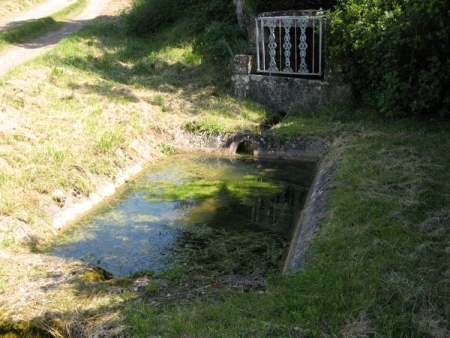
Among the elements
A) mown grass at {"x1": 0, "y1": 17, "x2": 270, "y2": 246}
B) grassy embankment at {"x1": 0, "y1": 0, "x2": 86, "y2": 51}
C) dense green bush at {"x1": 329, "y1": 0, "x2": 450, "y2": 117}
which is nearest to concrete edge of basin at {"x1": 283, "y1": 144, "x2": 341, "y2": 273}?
dense green bush at {"x1": 329, "y1": 0, "x2": 450, "y2": 117}

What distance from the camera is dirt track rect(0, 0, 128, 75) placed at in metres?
14.6

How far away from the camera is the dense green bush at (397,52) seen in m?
9.31

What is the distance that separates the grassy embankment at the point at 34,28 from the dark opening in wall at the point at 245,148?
8193 millimetres

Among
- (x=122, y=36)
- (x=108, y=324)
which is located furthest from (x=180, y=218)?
(x=122, y=36)

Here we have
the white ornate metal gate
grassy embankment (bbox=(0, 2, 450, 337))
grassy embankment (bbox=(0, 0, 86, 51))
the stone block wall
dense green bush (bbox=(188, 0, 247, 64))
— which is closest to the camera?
grassy embankment (bbox=(0, 2, 450, 337))

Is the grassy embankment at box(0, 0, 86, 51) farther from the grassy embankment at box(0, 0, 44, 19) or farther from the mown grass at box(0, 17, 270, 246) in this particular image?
the mown grass at box(0, 17, 270, 246)

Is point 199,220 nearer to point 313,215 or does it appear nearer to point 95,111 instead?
point 313,215

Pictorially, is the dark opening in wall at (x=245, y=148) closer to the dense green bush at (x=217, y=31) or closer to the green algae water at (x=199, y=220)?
the green algae water at (x=199, y=220)

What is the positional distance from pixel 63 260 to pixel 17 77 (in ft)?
22.4

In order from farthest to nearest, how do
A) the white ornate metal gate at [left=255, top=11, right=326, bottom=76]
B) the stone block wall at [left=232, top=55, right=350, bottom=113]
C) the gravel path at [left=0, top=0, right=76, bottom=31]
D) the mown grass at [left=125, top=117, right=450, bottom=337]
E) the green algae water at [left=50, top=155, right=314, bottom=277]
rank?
the gravel path at [left=0, top=0, right=76, bottom=31] < the white ornate metal gate at [left=255, top=11, right=326, bottom=76] < the stone block wall at [left=232, top=55, right=350, bottom=113] < the green algae water at [left=50, top=155, right=314, bottom=277] < the mown grass at [left=125, top=117, right=450, bottom=337]

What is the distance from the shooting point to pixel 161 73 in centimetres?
1405

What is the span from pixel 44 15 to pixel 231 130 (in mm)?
12148

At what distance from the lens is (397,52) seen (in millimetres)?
9664

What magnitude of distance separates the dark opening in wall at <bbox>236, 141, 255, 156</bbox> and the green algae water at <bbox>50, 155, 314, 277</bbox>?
277 millimetres
